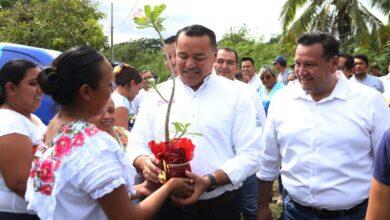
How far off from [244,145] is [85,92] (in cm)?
124

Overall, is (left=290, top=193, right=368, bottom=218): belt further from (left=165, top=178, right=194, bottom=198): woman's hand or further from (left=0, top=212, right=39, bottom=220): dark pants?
(left=0, top=212, right=39, bottom=220): dark pants

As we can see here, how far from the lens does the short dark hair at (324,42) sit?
304cm

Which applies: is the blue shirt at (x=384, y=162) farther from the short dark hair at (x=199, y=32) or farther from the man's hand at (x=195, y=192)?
the short dark hair at (x=199, y=32)

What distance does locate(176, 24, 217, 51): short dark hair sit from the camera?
112 inches

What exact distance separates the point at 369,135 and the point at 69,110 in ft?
6.21

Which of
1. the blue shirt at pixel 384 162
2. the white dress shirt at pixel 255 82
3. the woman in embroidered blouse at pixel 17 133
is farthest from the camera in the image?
the white dress shirt at pixel 255 82

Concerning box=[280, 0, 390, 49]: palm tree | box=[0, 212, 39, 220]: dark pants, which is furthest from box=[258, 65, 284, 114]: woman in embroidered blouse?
box=[280, 0, 390, 49]: palm tree

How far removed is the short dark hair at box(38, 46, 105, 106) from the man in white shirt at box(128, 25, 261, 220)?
878 millimetres

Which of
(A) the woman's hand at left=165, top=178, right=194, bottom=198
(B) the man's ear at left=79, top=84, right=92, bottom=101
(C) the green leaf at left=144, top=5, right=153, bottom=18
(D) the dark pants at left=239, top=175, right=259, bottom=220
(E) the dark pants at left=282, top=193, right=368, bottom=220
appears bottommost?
(D) the dark pants at left=239, top=175, right=259, bottom=220

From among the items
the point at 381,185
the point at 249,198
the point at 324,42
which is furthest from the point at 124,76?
the point at 381,185

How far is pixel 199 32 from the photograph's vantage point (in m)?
2.86

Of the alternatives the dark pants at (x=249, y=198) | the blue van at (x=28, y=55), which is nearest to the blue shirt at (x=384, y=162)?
the dark pants at (x=249, y=198)

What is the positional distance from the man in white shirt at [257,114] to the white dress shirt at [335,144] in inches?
28.9

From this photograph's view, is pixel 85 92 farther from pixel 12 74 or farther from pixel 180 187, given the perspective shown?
pixel 12 74
